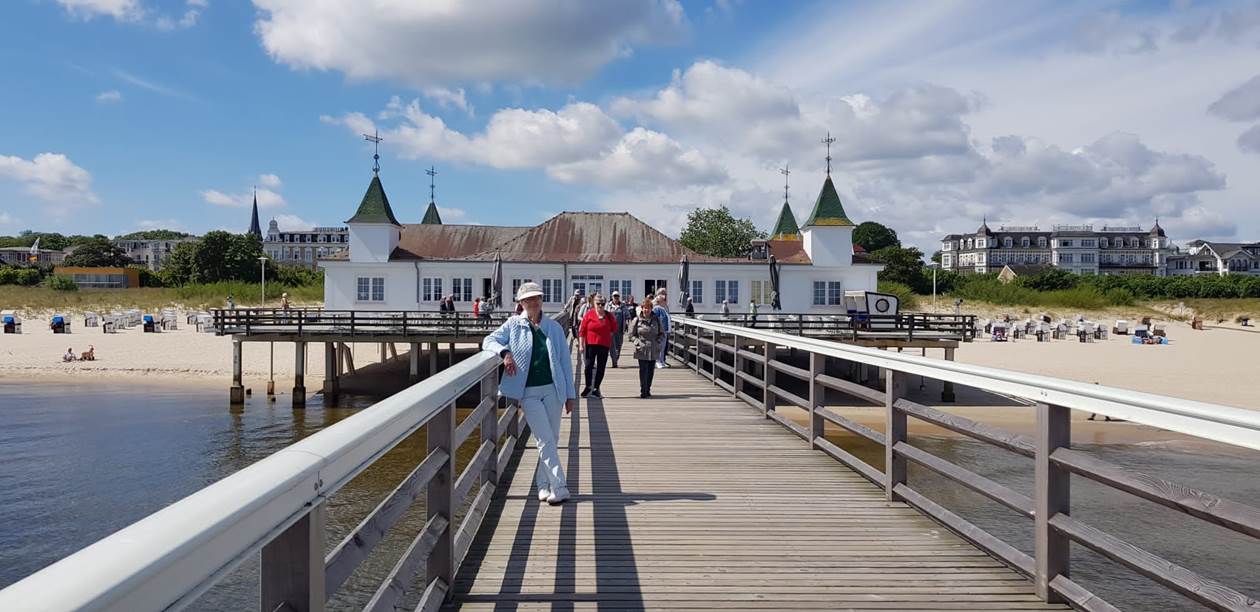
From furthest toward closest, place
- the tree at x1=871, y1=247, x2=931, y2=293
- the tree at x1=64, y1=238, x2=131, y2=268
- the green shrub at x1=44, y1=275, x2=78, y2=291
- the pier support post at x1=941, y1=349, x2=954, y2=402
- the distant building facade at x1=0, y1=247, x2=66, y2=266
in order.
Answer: the distant building facade at x1=0, y1=247, x2=66, y2=266 < the tree at x1=64, y1=238, x2=131, y2=268 < the tree at x1=871, y1=247, x2=931, y2=293 < the green shrub at x1=44, y1=275, x2=78, y2=291 < the pier support post at x1=941, y1=349, x2=954, y2=402

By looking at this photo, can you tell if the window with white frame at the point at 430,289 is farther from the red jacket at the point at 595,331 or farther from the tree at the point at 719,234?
the tree at the point at 719,234

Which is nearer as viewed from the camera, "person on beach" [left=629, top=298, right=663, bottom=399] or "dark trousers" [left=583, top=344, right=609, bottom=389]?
"dark trousers" [left=583, top=344, right=609, bottom=389]

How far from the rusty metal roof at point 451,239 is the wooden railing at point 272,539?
37805mm

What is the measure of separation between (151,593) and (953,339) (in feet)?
95.8

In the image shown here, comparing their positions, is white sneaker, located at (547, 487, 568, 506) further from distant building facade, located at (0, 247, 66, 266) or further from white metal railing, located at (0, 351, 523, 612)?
distant building facade, located at (0, 247, 66, 266)

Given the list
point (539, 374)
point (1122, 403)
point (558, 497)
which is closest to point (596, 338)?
point (539, 374)

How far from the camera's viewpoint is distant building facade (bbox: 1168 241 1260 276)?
5271 inches

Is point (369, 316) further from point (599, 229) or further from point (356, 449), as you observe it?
point (356, 449)

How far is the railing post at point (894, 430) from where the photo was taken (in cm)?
598

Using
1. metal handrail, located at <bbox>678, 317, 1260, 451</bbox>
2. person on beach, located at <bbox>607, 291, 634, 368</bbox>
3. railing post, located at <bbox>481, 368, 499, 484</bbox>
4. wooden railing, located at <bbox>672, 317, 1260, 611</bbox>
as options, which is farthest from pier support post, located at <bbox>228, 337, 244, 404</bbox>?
metal handrail, located at <bbox>678, 317, 1260, 451</bbox>

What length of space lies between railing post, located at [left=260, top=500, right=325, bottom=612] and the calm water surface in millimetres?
7779

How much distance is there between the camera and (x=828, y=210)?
40.0 meters

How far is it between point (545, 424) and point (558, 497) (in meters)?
0.50

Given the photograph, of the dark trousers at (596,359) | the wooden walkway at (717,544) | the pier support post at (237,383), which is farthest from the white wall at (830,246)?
the wooden walkway at (717,544)
